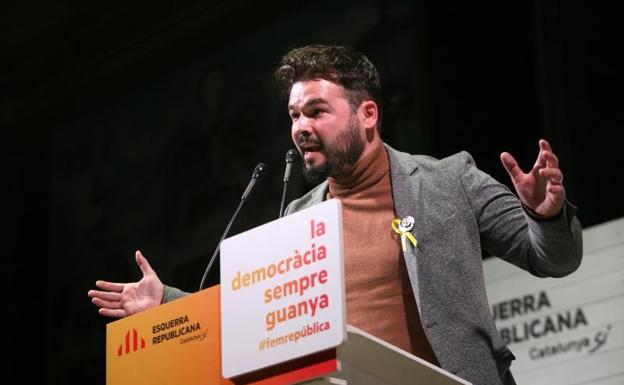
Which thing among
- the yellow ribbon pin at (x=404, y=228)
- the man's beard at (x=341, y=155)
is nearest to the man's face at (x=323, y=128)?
the man's beard at (x=341, y=155)


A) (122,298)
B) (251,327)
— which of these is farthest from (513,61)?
(251,327)

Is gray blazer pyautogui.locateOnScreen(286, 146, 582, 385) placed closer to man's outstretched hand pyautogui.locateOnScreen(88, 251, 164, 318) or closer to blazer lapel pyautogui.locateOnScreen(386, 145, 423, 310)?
blazer lapel pyautogui.locateOnScreen(386, 145, 423, 310)

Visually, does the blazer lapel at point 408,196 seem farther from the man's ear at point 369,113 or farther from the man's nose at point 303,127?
the man's nose at point 303,127

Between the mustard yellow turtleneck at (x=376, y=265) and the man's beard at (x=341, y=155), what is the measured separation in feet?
0.13

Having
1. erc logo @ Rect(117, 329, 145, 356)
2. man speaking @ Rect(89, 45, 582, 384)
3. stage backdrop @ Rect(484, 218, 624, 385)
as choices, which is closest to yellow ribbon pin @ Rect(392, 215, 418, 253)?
man speaking @ Rect(89, 45, 582, 384)

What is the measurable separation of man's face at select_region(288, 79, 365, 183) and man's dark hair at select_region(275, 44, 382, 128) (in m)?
0.03

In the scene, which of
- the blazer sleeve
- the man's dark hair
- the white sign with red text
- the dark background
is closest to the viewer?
the white sign with red text

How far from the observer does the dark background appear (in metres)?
4.82

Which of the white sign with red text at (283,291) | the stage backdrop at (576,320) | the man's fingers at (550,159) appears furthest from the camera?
the stage backdrop at (576,320)

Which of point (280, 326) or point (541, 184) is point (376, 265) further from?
point (280, 326)

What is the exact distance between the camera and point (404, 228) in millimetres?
2596

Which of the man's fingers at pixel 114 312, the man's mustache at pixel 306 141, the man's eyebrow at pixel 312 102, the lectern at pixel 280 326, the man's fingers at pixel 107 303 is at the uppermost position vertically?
the man's eyebrow at pixel 312 102

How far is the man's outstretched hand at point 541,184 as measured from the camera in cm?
226

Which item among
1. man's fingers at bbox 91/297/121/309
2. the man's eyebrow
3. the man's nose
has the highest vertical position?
the man's eyebrow
